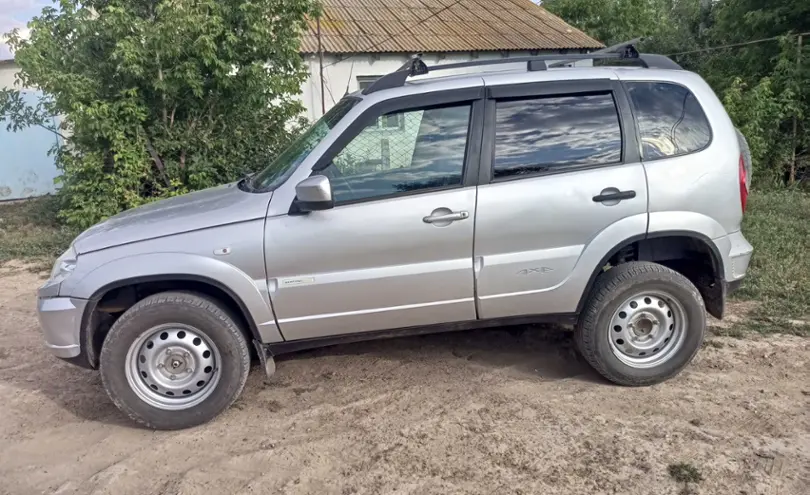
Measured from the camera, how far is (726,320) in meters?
5.06

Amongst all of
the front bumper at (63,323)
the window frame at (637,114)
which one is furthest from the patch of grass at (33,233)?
the window frame at (637,114)

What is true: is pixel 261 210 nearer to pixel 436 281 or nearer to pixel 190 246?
pixel 190 246

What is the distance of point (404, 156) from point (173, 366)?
6.18 ft

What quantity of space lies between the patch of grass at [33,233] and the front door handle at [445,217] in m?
6.10

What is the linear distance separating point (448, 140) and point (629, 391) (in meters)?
1.96

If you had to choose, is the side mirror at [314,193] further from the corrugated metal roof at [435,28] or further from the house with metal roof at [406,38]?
the corrugated metal roof at [435,28]

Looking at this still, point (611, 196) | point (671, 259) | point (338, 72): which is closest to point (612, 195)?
point (611, 196)

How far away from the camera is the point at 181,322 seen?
3625 millimetres

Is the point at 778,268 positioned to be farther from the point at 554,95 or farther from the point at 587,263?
the point at 554,95

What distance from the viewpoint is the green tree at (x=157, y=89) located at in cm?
735

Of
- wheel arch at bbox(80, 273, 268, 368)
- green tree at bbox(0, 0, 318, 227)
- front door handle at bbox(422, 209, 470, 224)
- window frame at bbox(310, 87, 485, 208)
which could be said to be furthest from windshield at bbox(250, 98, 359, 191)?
green tree at bbox(0, 0, 318, 227)

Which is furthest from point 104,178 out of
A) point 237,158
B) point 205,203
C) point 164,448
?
point 164,448

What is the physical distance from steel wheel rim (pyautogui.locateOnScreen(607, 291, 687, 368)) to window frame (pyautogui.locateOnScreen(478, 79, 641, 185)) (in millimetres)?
903

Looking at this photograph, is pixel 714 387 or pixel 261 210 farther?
pixel 714 387
